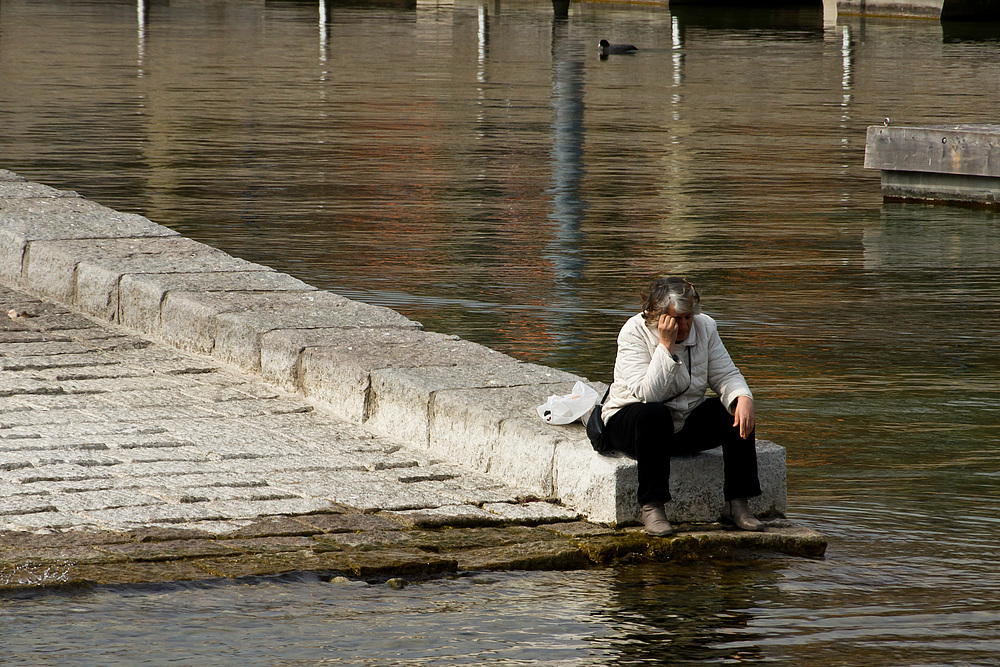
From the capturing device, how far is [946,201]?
1380 centimetres

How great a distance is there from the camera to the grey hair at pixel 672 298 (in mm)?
5434

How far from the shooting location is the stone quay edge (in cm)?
508

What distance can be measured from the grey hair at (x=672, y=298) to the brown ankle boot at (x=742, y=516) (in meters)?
0.65

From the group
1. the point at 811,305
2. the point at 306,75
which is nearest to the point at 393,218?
the point at 811,305

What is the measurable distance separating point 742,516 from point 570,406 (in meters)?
0.73

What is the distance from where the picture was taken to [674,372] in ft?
18.0

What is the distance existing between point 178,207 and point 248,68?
1638 cm

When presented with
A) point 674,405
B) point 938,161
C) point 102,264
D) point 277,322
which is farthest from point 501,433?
point 938,161

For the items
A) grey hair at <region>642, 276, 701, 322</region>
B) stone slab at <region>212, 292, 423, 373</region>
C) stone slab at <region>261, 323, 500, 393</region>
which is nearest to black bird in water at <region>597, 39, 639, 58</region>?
stone slab at <region>212, 292, 423, 373</region>

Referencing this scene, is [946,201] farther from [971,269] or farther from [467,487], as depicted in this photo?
[467,487]

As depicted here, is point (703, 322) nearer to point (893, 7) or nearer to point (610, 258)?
point (610, 258)

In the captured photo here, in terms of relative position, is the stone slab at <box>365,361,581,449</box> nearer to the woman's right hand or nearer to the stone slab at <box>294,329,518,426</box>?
the stone slab at <box>294,329,518,426</box>

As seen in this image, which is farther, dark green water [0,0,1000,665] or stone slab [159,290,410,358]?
stone slab [159,290,410,358]

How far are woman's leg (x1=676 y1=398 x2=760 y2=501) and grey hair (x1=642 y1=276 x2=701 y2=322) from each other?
0.34 meters
